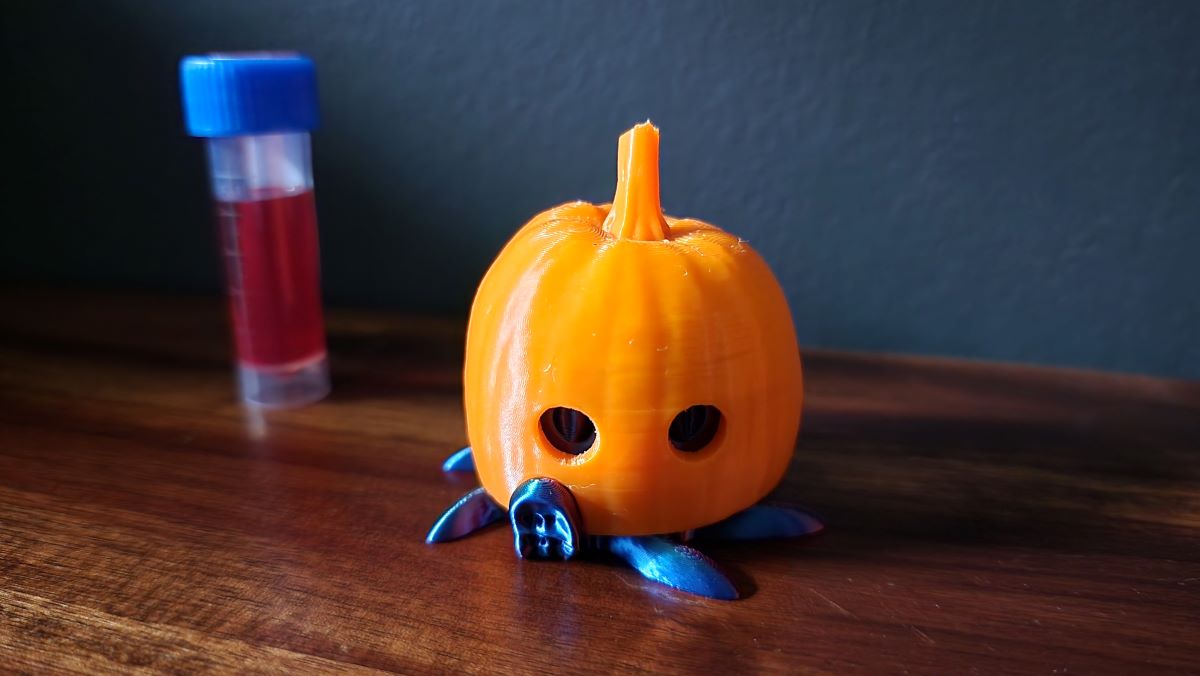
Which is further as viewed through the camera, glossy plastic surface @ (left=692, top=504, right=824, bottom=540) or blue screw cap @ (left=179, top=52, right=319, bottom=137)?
blue screw cap @ (left=179, top=52, right=319, bottom=137)

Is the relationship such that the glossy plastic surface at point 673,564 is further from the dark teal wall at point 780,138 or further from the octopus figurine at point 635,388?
the dark teal wall at point 780,138

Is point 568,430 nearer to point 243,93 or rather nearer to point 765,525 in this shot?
point 765,525

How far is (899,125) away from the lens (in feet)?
2.65

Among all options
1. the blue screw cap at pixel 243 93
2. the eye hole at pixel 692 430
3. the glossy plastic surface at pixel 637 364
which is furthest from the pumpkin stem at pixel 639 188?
the blue screw cap at pixel 243 93

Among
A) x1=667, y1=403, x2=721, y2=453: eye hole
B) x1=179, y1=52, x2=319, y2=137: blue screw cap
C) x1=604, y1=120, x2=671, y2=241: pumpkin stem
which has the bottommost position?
x1=667, y1=403, x2=721, y2=453: eye hole

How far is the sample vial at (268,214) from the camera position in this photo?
26.1 inches

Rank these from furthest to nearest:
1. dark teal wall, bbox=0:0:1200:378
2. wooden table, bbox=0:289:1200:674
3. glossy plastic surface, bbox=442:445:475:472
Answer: dark teal wall, bbox=0:0:1200:378
glossy plastic surface, bbox=442:445:475:472
wooden table, bbox=0:289:1200:674

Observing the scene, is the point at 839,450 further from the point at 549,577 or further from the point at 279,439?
the point at 279,439

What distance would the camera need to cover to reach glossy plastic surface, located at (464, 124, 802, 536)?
0.48m

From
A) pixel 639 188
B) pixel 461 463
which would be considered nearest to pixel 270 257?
pixel 461 463

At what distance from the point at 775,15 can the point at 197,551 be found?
0.63 metres

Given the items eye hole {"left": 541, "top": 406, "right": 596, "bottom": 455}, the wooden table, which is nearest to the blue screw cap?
the wooden table

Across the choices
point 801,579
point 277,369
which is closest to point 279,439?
point 277,369

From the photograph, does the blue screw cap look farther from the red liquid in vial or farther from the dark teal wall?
the dark teal wall
